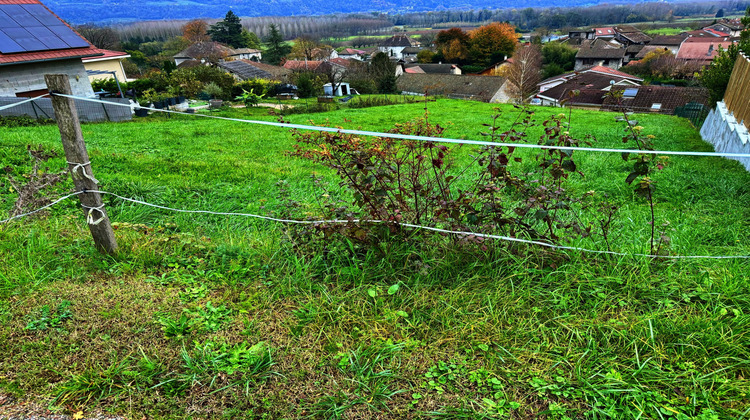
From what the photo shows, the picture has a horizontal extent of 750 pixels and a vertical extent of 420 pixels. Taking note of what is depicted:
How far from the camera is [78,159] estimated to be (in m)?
2.57

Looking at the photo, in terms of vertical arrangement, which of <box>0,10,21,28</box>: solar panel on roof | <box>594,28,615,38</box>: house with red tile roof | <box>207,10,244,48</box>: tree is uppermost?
<box>207,10,244,48</box>: tree

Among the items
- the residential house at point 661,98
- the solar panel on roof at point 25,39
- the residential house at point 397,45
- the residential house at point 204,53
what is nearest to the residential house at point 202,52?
the residential house at point 204,53

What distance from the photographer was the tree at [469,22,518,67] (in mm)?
58344

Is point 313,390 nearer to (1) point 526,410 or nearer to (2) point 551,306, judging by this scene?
(1) point 526,410

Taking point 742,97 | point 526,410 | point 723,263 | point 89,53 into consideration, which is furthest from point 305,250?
point 89,53

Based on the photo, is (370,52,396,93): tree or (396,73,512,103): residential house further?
(370,52,396,93): tree

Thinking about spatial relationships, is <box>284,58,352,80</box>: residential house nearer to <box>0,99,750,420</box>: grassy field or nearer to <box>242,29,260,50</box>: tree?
<box>242,29,260,50</box>: tree

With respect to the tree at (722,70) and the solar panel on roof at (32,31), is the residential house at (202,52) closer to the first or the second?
the solar panel on roof at (32,31)

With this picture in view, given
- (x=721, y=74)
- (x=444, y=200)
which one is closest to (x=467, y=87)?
(x=721, y=74)

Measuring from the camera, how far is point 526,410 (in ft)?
5.83

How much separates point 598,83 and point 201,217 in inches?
1744

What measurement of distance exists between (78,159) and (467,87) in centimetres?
4259

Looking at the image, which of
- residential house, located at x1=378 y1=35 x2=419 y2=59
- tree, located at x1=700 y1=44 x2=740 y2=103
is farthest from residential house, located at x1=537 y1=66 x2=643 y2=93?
residential house, located at x1=378 y1=35 x2=419 y2=59

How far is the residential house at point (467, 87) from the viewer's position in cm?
3934
